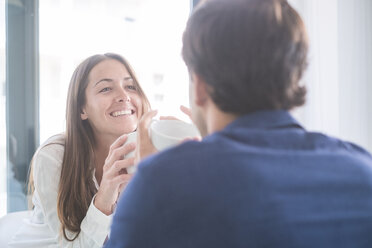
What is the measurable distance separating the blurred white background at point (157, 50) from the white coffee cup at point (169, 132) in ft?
2.47

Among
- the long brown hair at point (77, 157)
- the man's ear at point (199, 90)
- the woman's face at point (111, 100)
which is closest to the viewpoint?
the man's ear at point (199, 90)

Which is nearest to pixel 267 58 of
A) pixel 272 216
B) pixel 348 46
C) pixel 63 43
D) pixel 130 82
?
pixel 272 216

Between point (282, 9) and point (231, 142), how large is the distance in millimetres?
242

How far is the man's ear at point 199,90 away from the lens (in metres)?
0.58

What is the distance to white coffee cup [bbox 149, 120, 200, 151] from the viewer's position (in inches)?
28.0

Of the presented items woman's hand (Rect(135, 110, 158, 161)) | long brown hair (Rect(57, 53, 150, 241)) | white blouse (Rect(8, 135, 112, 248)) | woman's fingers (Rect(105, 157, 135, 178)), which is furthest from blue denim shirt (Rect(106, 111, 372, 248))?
long brown hair (Rect(57, 53, 150, 241))

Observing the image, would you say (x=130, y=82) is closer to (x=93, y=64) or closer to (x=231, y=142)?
(x=93, y=64)

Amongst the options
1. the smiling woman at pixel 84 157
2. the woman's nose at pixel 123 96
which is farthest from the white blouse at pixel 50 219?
the woman's nose at pixel 123 96

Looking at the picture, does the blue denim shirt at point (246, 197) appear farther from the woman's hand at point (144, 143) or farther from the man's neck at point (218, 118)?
the woman's hand at point (144, 143)

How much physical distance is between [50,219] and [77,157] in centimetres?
23

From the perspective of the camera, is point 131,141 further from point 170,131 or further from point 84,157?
point 84,157

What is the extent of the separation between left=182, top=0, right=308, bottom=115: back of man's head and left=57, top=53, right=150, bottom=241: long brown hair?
799mm

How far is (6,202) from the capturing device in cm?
158

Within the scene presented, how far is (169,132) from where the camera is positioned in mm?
761
